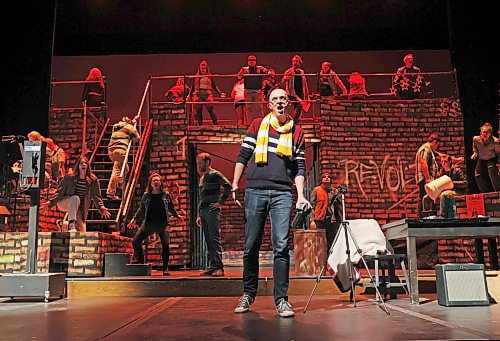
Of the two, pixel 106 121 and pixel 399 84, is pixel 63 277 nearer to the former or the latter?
pixel 106 121

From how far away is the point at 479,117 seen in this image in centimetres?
1026

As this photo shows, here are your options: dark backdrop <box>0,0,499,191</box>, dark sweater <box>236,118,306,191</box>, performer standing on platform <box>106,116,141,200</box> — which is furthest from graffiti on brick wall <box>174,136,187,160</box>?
dark sweater <box>236,118,306,191</box>

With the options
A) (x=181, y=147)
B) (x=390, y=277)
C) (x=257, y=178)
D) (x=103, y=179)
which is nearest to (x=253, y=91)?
(x=181, y=147)

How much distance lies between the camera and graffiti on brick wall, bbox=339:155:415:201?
36.0 ft

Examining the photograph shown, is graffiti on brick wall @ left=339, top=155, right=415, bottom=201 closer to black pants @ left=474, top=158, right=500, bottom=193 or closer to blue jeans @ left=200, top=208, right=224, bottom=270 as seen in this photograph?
black pants @ left=474, top=158, right=500, bottom=193

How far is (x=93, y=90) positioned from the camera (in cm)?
1195

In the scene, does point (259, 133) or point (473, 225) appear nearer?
point (259, 133)

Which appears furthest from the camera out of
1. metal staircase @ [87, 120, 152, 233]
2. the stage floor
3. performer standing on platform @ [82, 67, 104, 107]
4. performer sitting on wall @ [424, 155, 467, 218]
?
performer standing on platform @ [82, 67, 104, 107]

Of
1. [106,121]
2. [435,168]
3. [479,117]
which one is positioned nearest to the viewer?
[435,168]

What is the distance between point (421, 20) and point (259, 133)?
9771mm

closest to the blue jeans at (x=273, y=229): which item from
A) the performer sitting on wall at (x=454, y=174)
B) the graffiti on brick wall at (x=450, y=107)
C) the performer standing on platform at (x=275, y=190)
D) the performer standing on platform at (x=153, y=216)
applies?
the performer standing on platform at (x=275, y=190)

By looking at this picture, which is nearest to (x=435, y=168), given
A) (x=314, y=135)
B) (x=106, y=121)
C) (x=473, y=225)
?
(x=314, y=135)

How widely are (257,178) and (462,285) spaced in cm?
212

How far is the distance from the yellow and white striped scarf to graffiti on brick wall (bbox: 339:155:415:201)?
22.6ft
